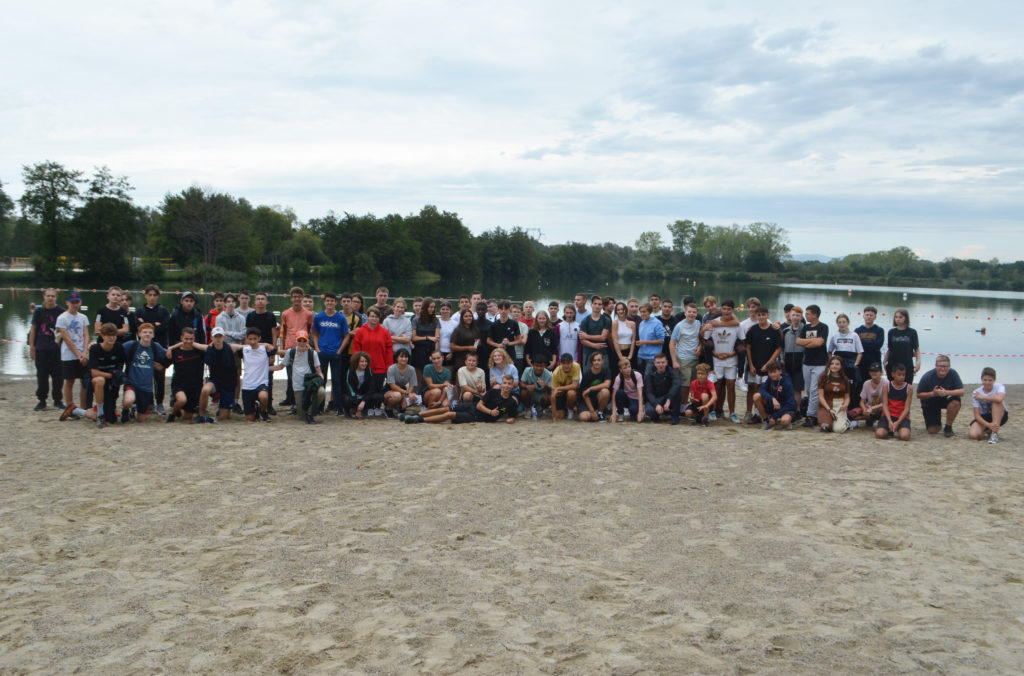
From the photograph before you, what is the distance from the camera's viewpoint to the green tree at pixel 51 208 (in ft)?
167

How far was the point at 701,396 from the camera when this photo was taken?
9.57 m

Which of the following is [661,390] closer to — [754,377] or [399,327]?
[754,377]

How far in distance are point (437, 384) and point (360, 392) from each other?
112 centimetres

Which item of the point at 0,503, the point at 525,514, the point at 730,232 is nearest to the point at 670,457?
the point at 525,514

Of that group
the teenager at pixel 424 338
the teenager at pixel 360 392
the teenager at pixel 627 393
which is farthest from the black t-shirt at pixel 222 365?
the teenager at pixel 627 393

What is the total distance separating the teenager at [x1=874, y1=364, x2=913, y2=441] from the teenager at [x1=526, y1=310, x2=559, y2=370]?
432 centimetres

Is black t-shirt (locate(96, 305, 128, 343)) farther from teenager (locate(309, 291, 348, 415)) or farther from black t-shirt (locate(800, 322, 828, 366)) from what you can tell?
black t-shirt (locate(800, 322, 828, 366))

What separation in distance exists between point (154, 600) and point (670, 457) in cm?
519

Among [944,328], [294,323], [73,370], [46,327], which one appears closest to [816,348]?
[294,323]

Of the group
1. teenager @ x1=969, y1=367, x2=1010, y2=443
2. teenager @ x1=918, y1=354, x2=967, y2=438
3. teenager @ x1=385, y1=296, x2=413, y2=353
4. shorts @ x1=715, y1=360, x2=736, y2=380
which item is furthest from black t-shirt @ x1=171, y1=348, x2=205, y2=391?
teenager @ x1=969, y1=367, x2=1010, y2=443

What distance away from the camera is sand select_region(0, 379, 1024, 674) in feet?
11.8

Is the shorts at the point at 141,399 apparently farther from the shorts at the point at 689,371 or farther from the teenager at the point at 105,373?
the shorts at the point at 689,371

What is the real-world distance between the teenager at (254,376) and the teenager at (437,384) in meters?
2.11

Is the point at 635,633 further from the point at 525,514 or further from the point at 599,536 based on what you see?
the point at 525,514
